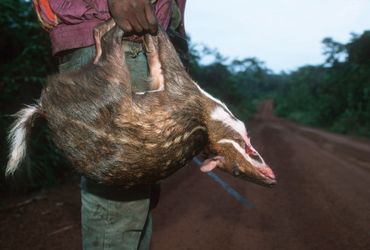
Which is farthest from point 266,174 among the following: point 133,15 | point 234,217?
point 234,217

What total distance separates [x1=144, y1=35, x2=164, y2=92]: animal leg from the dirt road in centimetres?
244

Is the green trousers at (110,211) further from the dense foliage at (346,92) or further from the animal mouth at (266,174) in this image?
the dense foliage at (346,92)

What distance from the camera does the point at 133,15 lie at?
54.6 inches

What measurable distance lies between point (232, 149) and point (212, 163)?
0.10 metres

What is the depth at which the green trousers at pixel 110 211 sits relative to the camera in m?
1.62

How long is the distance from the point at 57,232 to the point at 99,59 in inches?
116

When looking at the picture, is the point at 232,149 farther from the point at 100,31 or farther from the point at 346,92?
the point at 346,92

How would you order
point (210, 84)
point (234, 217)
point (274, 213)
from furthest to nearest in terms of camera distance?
1. point (210, 84)
2. point (274, 213)
3. point (234, 217)

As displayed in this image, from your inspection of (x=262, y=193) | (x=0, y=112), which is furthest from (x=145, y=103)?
(x=262, y=193)

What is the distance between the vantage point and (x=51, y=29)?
1648 mm

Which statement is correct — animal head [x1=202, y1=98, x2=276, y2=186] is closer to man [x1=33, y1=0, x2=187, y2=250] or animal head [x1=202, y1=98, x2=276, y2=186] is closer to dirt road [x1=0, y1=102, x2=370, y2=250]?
man [x1=33, y1=0, x2=187, y2=250]

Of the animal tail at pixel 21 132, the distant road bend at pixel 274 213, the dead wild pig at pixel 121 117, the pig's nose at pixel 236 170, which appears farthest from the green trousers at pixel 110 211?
the distant road bend at pixel 274 213

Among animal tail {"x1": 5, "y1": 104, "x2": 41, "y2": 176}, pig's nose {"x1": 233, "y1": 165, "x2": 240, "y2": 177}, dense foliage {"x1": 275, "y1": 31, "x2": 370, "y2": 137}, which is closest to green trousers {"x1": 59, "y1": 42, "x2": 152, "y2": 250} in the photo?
animal tail {"x1": 5, "y1": 104, "x2": 41, "y2": 176}

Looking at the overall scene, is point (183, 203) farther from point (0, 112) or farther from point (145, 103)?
Result: point (145, 103)
